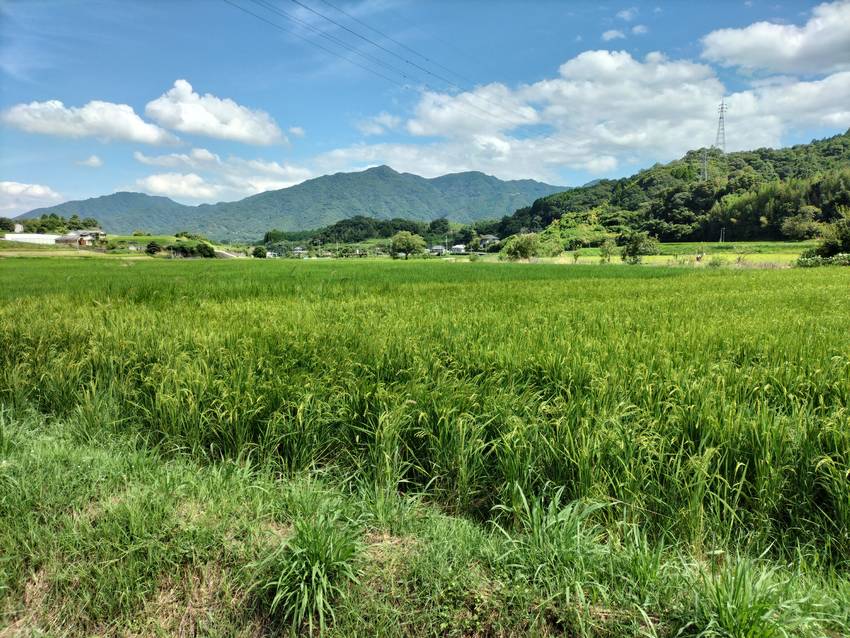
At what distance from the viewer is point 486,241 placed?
499ft

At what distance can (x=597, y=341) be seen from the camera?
4.78m

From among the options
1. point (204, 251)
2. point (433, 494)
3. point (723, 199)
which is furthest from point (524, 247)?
point (433, 494)

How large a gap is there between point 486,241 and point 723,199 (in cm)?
7476

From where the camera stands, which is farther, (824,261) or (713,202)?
(713,202)

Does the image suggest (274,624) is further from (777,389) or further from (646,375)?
(777,389)

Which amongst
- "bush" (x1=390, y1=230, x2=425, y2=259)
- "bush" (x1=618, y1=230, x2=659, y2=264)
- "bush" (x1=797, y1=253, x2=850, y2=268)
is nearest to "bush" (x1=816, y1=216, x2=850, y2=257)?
"bush" (x1=797, y1=253, x2=850, y2=268)

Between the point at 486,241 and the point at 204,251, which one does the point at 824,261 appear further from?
the point at 486,241

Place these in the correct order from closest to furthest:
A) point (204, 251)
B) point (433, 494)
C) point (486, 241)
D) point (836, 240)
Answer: point (433, 494) → point (836, 240) → point (204, 251) → point (486, 241)

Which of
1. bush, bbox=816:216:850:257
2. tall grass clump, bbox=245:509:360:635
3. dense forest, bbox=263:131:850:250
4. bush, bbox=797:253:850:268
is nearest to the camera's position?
tall grass clump, bbox=245:509:360:635

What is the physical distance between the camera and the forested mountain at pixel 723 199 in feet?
242

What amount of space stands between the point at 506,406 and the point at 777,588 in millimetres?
1736

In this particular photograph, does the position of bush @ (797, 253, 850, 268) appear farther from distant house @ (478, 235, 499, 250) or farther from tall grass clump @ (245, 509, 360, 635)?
distant house @ (478, 235, 499, 250)

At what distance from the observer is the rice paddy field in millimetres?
1992

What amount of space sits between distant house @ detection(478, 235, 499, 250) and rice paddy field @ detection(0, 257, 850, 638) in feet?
459
